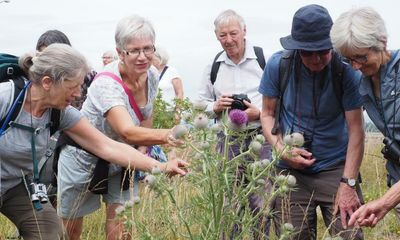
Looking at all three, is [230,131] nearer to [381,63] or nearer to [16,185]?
[381,63]

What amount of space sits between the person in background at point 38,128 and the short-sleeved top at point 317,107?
0.87 meters

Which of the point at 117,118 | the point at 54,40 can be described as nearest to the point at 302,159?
the point at 117,118

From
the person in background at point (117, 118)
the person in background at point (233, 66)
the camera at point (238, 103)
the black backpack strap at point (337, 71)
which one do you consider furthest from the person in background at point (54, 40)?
the black backpack strap at point (337, 71)

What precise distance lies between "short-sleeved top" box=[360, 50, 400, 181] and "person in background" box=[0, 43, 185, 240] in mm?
1066

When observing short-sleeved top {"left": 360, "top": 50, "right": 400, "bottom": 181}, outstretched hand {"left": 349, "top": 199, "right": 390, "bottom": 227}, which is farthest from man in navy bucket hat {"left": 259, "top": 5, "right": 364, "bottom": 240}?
outstretched hand {"left": 349, "top": 199, "right": 390, "bottom": 227}

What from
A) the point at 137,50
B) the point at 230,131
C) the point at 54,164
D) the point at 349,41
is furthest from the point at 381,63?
the point at 54,164

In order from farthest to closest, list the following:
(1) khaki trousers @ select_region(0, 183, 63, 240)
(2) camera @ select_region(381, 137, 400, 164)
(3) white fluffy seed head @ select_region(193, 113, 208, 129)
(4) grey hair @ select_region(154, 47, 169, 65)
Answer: (4) grey hair @ select_region(154, 47, 169, 65), (1) khaki trousers @ select_region(0, 183, 63, 240), (2) camera @ select_region(381, 137, 400, 164), (3) white fluffy seed head @ select_region(193, 113, 208, 129)

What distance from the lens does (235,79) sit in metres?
5.57

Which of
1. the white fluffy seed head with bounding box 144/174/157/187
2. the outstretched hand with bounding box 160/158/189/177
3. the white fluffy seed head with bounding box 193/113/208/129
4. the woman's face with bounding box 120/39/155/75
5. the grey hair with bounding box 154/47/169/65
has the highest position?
the white fluffy seed head with bounding box 193/113/208/129

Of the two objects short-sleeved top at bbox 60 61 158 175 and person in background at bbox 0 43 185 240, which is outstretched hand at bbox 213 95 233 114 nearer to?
short-sleeved top at bbox 60 61 158 175

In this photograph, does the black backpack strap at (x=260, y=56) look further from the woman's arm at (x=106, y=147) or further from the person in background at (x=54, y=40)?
the woman's arm at (x=106, y=147)

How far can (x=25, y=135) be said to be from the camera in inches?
157

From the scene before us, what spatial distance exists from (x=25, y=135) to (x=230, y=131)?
1510 millimetres

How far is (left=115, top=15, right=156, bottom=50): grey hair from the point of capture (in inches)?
171
